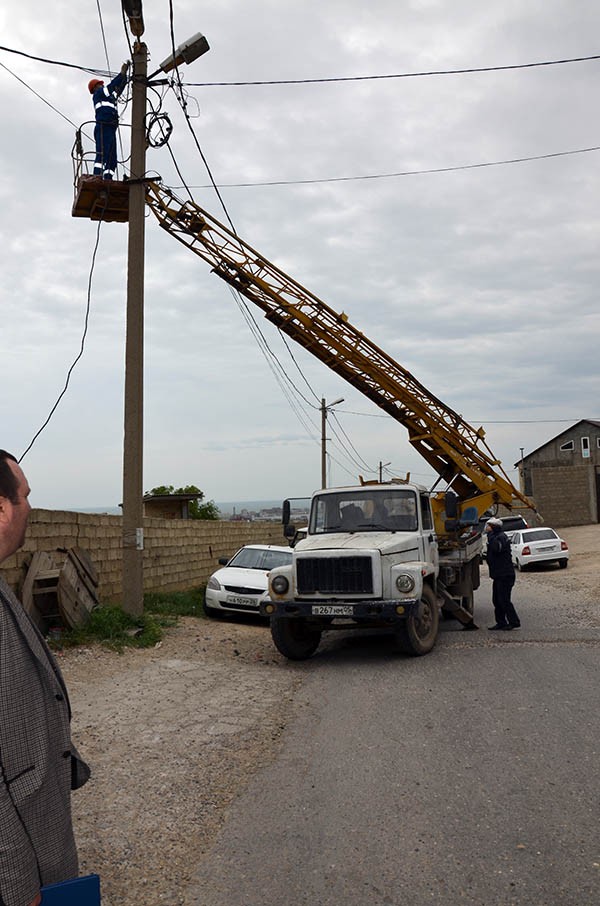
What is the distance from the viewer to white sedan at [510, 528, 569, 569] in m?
26.1

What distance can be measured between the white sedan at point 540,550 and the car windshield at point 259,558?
12.0 m

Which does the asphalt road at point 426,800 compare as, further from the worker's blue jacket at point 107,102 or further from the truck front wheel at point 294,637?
the worker's blue jacket at point 107,102

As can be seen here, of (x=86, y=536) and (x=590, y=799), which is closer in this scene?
(x=590, y=799)

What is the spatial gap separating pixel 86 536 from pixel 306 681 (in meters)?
4.82

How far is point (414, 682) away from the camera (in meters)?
8.62

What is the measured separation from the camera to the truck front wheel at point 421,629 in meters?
10.0

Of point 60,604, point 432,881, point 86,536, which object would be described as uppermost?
point 86,536

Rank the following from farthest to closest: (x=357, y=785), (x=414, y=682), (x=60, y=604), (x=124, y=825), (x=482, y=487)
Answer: (x=482, y=487), (x=60, y=604), (x=414, y=682), (x=357, y=785), (x=124, y=825)

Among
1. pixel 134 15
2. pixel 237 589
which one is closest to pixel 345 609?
pixel 237 589

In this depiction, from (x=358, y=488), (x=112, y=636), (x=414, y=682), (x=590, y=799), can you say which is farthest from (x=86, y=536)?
(x=590, y=799)

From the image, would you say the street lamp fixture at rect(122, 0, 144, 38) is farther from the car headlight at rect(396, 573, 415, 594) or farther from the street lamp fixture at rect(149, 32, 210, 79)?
the car headlight at rect(396, 573, 415, 594)

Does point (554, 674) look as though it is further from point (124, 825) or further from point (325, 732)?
point (124, 825)

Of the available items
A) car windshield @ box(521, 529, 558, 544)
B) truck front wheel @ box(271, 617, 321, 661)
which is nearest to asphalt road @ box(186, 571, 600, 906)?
truck front wheel @ box(271, 617, 321, 661)

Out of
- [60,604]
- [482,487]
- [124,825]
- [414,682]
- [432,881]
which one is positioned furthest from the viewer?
[482,487]
